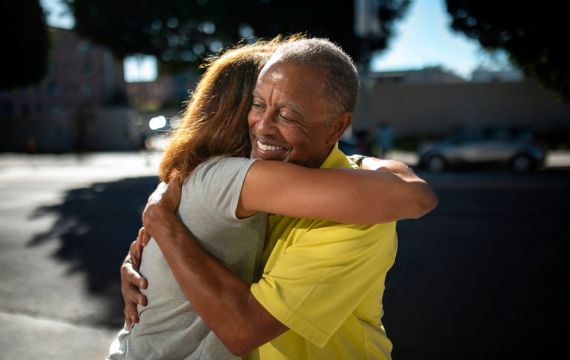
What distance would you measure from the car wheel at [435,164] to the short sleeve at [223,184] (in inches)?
620

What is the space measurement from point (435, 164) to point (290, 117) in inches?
615

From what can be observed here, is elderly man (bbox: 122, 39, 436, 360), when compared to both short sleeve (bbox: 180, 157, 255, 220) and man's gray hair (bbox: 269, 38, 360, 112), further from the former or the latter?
short sleeve (bbox: 180, 157, 255, 220)

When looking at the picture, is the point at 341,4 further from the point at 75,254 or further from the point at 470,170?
the point at 75,254

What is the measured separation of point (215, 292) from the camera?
49.0 inches

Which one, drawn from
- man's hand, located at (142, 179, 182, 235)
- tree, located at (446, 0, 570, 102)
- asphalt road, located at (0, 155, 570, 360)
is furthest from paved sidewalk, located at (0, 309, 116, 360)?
tree, located at (446, 0, 570, 102)

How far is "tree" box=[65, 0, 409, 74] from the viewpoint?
1733cm

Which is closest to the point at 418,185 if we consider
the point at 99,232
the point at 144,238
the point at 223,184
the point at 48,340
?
the point at 223,184

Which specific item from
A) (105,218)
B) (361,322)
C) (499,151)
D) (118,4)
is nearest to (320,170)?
(361,322)

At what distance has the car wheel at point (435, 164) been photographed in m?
16.2

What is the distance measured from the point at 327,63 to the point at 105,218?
8.14 metres

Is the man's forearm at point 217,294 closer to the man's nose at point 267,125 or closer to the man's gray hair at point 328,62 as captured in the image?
the man's nose at point 267,125

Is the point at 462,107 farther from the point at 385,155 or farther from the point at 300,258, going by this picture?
the point at 300,258

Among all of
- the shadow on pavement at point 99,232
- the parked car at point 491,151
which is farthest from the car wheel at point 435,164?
the shadow on pavement at point 99,232

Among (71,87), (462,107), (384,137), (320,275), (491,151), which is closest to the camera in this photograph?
(320,275)
